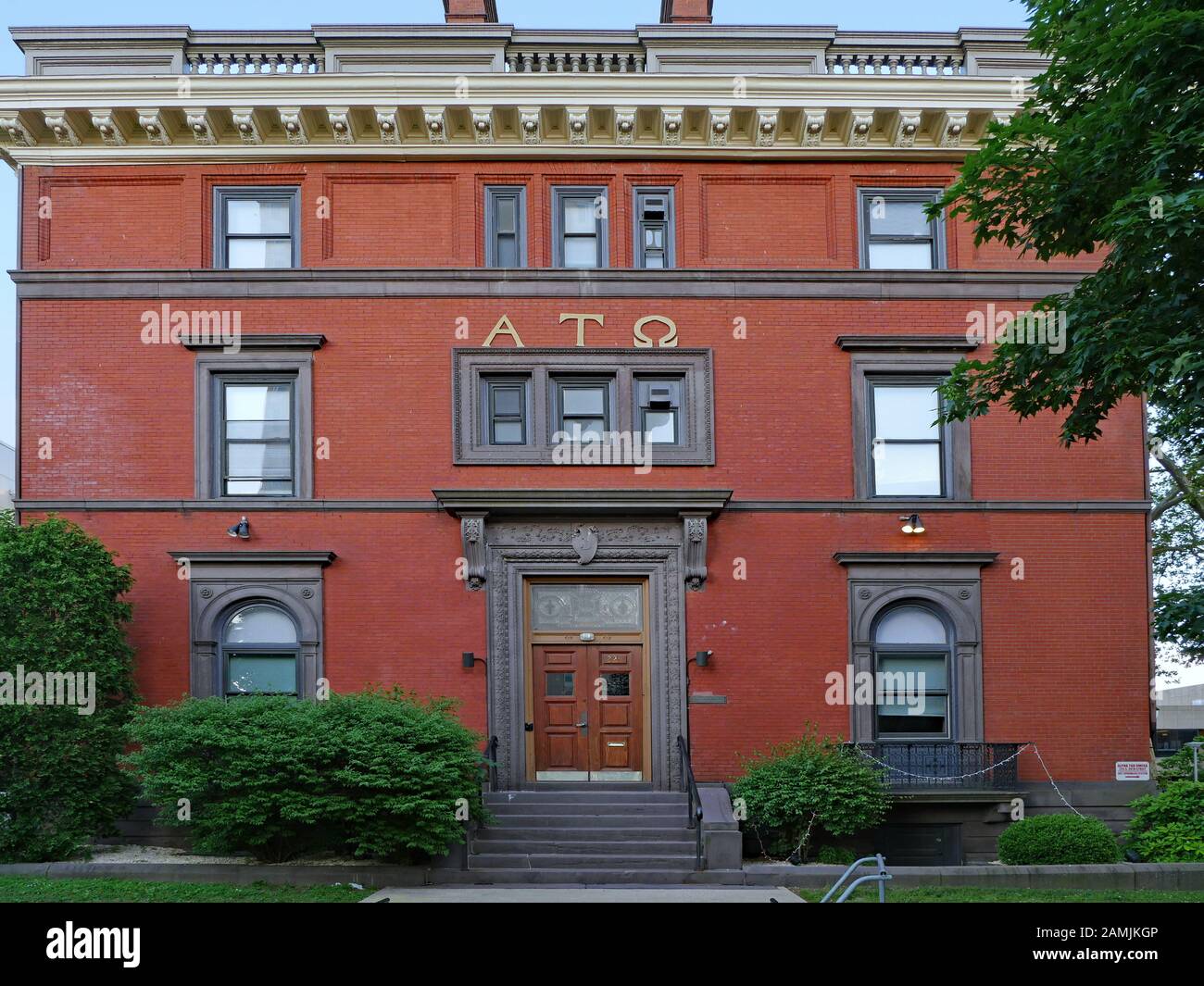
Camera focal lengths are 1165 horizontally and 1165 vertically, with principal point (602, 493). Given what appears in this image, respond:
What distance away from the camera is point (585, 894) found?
45.5 ft

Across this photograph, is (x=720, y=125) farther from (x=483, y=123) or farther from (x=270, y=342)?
(x=270, y=342)

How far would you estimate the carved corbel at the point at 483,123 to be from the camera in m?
18.1

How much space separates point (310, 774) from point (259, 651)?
3.97 meters

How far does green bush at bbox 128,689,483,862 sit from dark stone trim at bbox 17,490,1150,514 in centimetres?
356

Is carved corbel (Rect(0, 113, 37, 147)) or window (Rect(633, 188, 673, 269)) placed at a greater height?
carved corbel (Rect(0, 113, 37, 147))

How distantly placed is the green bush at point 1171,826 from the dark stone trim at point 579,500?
24.5 ft

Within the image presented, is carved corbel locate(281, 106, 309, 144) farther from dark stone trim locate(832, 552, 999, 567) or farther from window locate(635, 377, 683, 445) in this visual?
dark stone trim locate(832, 552, 999, 567)

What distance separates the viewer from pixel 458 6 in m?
19.8

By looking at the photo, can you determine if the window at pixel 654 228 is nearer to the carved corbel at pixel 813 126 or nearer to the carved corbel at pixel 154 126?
the carved corbel at pixel 813 126

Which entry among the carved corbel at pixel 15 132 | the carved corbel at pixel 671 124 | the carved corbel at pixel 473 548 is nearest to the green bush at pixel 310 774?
the carved corbel at pixel 473 548

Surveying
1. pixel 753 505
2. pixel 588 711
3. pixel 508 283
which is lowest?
pixel 588 711

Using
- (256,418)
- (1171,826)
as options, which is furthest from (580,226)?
(1171,826)

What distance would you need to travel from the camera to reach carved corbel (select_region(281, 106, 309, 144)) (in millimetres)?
17984

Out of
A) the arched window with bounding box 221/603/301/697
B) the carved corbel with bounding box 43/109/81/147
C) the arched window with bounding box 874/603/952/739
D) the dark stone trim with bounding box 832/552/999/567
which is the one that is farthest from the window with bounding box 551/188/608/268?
the carved corbel with bounding box 43/109/81/147
